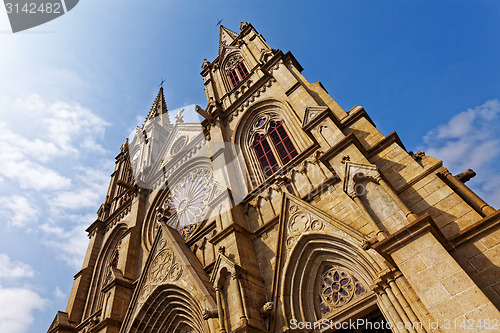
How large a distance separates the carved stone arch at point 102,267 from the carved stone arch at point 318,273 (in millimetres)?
11833

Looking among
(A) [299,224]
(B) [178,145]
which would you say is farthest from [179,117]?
(A) [299,224]

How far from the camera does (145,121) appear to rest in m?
29.2

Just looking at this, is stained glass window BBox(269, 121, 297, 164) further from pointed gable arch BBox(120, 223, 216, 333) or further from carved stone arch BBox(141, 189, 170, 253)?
carved stone arch BBox(141, 189, 170, 253)

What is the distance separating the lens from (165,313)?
10.4 metres

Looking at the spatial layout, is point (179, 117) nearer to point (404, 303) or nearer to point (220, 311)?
point (220, 311)

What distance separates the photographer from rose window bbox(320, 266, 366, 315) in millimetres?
7031

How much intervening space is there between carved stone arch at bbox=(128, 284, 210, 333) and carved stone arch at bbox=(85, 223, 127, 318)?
6462 mm

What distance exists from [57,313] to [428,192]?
17.4 meters

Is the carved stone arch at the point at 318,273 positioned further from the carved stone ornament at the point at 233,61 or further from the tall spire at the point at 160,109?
the tall spire at the point at 160,109

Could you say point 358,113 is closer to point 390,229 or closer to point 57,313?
point 390,229

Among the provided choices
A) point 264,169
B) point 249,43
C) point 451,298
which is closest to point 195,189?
point 264,169

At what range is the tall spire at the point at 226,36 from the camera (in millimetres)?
22641

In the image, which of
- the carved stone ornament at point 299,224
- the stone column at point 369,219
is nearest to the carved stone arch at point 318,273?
the carved stone ornament at point 299,224

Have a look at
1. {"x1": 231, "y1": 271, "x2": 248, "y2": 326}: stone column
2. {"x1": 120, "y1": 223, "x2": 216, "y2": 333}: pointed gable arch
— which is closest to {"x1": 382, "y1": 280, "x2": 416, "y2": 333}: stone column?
{"x1": 231, "y1": 271, "x2": 248, "y2": 326}: stone column
